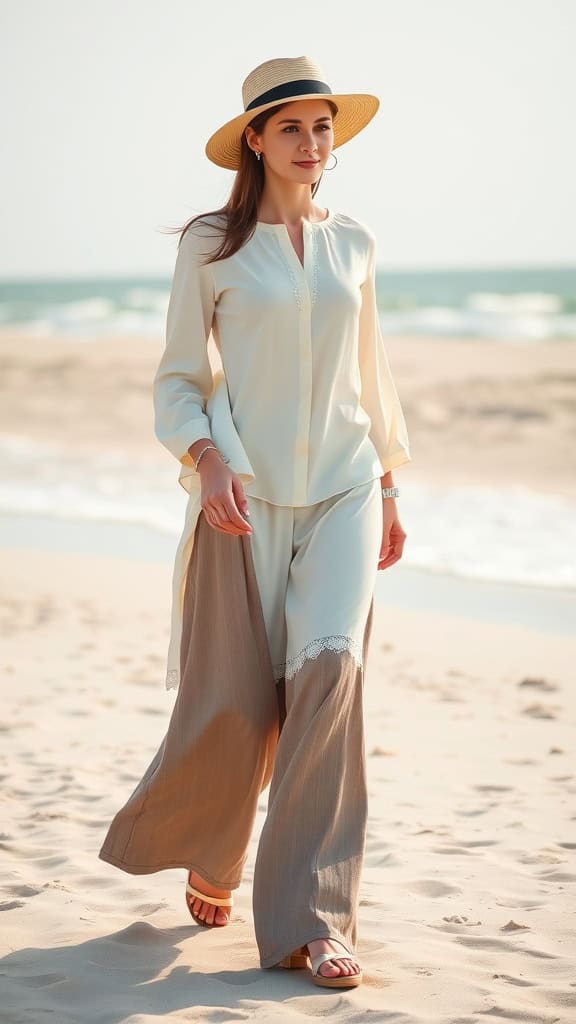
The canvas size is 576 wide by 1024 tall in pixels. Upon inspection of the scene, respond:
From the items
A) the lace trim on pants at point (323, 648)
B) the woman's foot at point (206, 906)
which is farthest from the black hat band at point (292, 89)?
the woman's foot at point (206, 906)

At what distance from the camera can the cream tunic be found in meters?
3.23

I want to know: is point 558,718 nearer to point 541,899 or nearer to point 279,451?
point 541,899

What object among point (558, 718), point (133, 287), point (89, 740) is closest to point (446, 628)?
point (558, 718)

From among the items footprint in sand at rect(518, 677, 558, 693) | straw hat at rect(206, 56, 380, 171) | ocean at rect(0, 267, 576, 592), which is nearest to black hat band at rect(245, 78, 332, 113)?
straw hat at rect(206, 56, 380, 171)

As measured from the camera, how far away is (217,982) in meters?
3.14

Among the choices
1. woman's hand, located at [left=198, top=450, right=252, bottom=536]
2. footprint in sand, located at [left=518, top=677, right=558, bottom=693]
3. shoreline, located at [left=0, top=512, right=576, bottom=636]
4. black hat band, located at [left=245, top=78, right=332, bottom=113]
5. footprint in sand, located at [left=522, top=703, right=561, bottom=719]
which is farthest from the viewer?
shoreline, located at [left=0, top=512, right=576, bottom=636]

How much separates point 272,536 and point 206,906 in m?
1.03

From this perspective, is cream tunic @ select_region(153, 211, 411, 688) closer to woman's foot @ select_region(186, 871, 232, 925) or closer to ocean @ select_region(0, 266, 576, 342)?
woman's foot @ select_region(186, 871, 232, 925)

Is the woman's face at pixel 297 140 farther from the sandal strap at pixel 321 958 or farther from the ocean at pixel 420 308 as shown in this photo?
the ocean at pixel 420 308

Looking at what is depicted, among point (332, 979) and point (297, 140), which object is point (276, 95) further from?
point (332, 979)

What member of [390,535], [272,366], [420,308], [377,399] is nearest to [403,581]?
[390,535]

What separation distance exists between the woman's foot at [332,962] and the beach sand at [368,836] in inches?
2.1

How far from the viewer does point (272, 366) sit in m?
3.25

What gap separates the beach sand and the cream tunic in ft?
3.45
